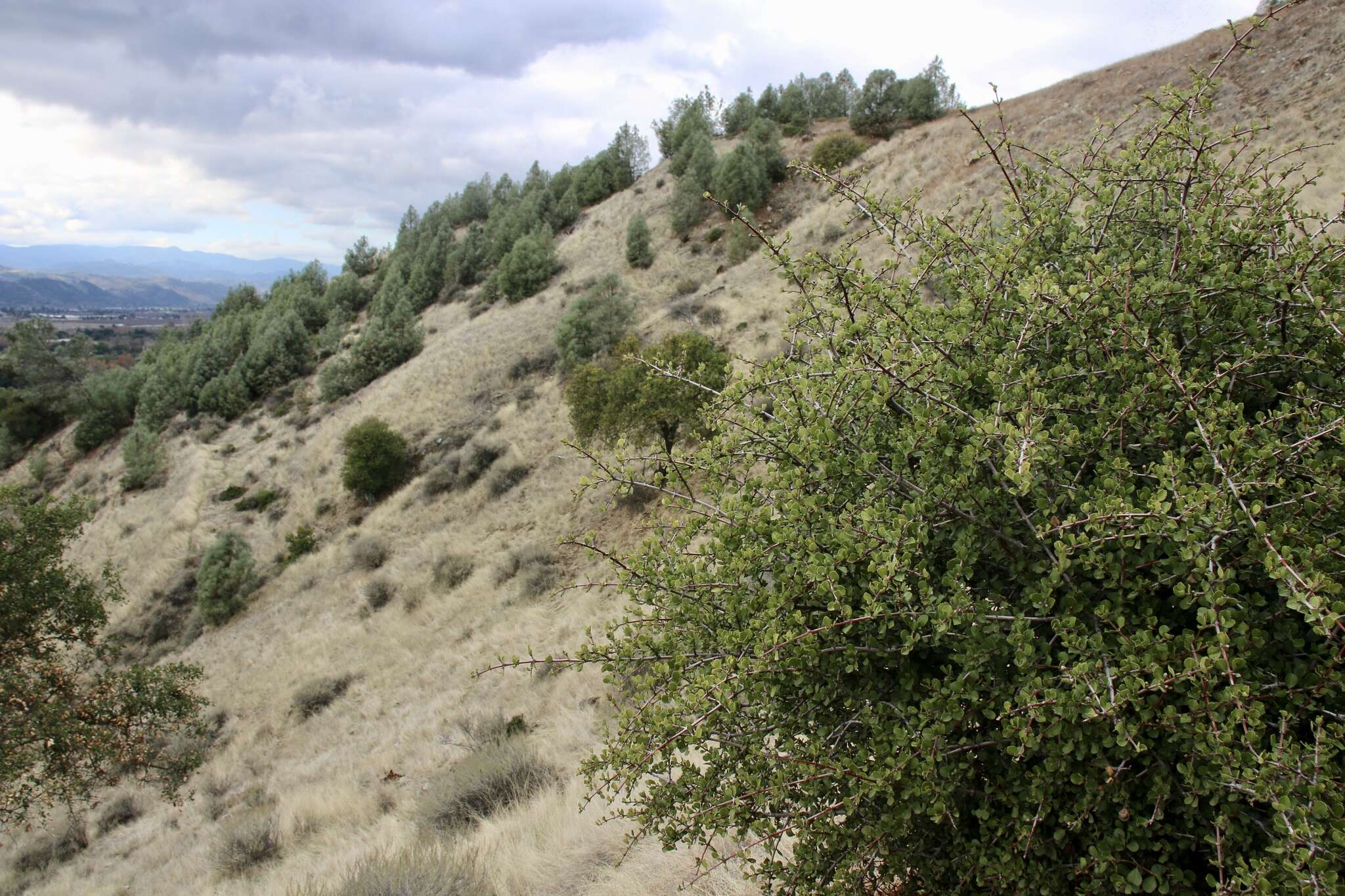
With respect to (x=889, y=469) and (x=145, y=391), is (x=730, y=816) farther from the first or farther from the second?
(x=145, y=391)

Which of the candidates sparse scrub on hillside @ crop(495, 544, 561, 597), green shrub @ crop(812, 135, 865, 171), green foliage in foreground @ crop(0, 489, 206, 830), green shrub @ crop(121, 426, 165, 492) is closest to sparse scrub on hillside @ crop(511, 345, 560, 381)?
sparse scrub on hillside @ crop(495, 544, 561, 597)

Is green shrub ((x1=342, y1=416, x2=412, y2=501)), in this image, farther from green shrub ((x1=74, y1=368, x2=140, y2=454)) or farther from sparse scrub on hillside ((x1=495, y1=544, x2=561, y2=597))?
green shrub ((x1=74, y1=368, x2=140, y2=454))

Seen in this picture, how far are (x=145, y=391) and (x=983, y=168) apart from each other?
179 ft

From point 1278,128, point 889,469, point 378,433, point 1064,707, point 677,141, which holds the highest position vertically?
point 677,141

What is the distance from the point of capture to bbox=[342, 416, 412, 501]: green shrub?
2944 cm

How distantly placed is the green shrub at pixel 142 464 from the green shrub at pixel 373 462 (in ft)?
55.2

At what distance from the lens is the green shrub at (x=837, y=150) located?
40300 mm

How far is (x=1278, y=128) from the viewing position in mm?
21203

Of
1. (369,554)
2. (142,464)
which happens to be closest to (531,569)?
(369,554)

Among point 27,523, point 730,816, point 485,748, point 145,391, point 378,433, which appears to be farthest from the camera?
point 145,391

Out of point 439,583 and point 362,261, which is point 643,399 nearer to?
point 439,583

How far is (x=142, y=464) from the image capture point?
3912 cm

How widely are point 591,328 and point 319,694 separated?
65.1ft

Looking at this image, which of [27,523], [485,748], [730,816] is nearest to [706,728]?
[730,816]
